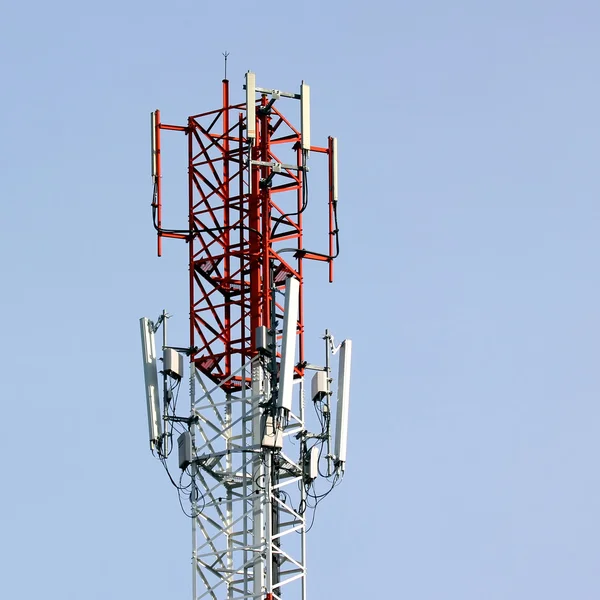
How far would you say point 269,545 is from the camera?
96062 millimetres

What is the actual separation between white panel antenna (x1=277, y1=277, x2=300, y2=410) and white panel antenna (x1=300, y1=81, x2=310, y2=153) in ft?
19.6

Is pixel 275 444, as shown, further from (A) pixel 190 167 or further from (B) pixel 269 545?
(A) pixel 190 167

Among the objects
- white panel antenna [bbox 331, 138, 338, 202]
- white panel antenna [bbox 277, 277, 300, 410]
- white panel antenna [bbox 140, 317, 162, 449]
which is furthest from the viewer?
white panel antenna [bbox 331, 138, 338, 202]

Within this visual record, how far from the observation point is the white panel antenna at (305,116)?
328 ft

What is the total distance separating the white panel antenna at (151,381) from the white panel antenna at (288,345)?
5.24 metres

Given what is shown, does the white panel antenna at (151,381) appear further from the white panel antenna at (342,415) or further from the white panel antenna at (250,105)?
the white panel antenna at (250,105)

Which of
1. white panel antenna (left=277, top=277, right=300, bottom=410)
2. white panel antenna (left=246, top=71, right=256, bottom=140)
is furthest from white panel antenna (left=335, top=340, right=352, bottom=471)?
white panel antenna (left=246, top=71, right=256, bottom=140)

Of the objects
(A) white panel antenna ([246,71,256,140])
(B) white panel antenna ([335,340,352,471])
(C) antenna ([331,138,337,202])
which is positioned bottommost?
(B) white panel antenna ([335,340,352,471])

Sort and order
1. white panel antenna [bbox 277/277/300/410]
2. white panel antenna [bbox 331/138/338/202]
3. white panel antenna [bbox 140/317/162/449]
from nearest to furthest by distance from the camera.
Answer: white panel antenna [bbox 277/277/300/410] < white panel antenna [bbox 140/317/162/449] < white panel antenna [bbox 331/138/338/202]

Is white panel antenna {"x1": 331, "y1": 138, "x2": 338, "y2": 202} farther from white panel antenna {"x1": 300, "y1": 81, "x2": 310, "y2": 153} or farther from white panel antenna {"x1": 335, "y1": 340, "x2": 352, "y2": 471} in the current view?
white panel antenna {"x1": 335, "y1": 340, "x2": 352, "y2": 471}

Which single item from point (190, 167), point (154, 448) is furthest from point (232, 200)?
point (154, 448)

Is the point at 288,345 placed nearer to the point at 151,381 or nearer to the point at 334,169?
the point at 151,381

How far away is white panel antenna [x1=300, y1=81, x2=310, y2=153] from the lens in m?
100

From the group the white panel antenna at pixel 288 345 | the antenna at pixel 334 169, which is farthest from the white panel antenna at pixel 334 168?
the white panel antenna at pixel 288 345
